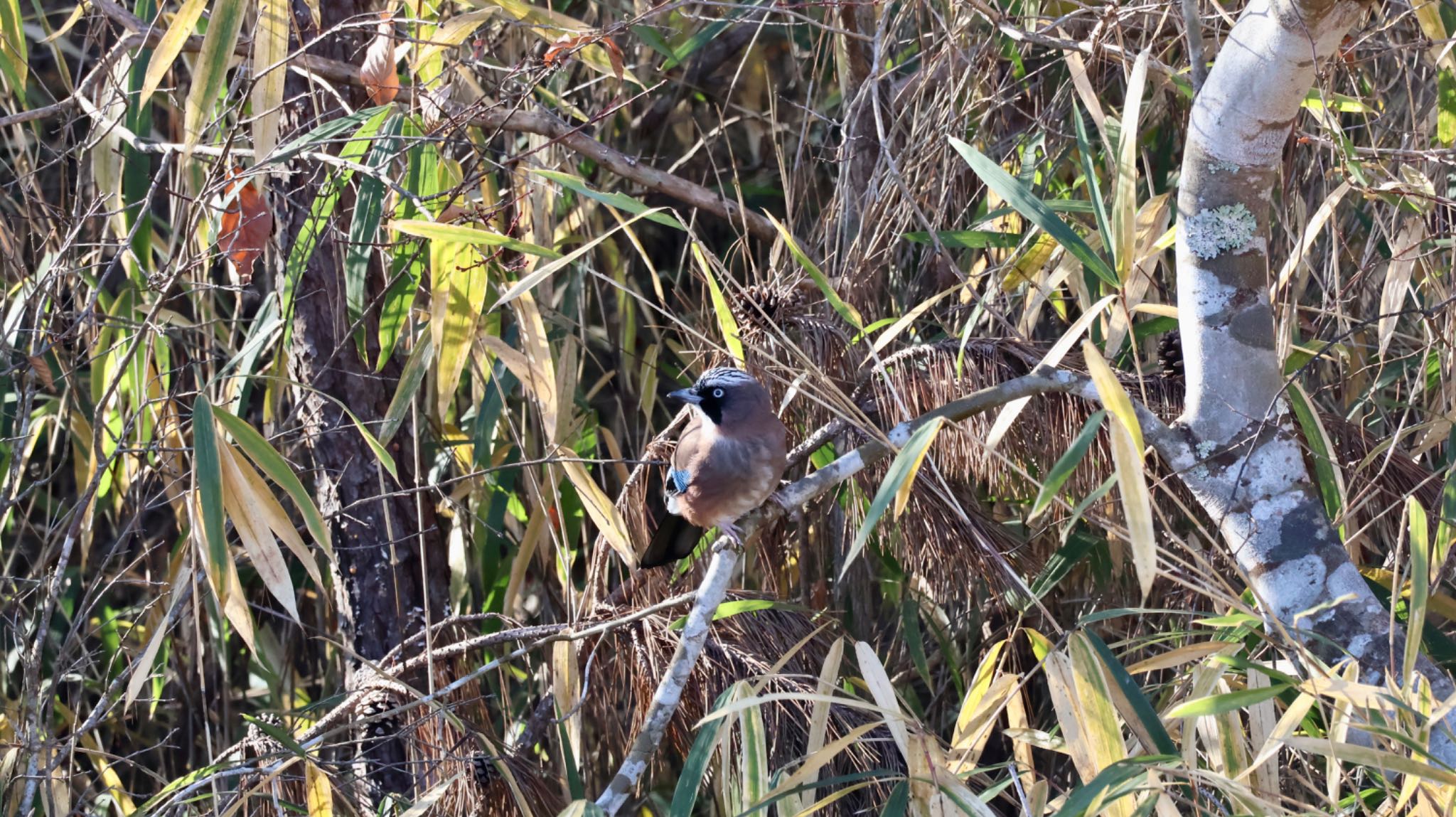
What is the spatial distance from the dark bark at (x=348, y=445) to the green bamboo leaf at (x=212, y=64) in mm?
977

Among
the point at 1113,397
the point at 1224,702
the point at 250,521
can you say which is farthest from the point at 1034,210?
the point at 250,521

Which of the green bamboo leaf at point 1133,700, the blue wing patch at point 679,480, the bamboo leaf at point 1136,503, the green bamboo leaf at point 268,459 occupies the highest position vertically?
the bamboo leaf at point 1136,503

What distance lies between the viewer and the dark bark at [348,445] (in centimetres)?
304

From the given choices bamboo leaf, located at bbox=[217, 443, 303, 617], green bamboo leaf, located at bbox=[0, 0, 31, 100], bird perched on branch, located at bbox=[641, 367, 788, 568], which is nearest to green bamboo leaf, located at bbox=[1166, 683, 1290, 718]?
bird perched on branch, located at bbox=[641, 367, 788, 568]

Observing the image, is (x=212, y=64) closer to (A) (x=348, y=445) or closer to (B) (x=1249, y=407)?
(A) (x=348, y=445)

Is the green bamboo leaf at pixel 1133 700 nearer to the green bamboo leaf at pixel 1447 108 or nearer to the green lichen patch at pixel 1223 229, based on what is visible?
the green lichen patch at pixel 1223 229

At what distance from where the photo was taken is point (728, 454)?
2479 millimetres

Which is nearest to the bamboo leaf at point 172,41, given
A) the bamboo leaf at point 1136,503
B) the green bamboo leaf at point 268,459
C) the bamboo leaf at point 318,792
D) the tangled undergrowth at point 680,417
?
the tangled undergrowth at point 680,417

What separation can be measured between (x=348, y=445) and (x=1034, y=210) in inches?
72.7

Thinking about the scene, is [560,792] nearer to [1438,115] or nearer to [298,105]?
[298,105]

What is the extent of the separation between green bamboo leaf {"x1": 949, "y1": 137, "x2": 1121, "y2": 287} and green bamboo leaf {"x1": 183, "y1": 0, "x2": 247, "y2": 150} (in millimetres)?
1151

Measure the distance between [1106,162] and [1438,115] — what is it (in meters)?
0.65

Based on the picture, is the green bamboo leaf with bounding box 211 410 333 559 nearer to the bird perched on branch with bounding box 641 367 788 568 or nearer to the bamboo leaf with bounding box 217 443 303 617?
the bamboo leaf with bounding box 217 443 303 617

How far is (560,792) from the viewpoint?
2895mm
